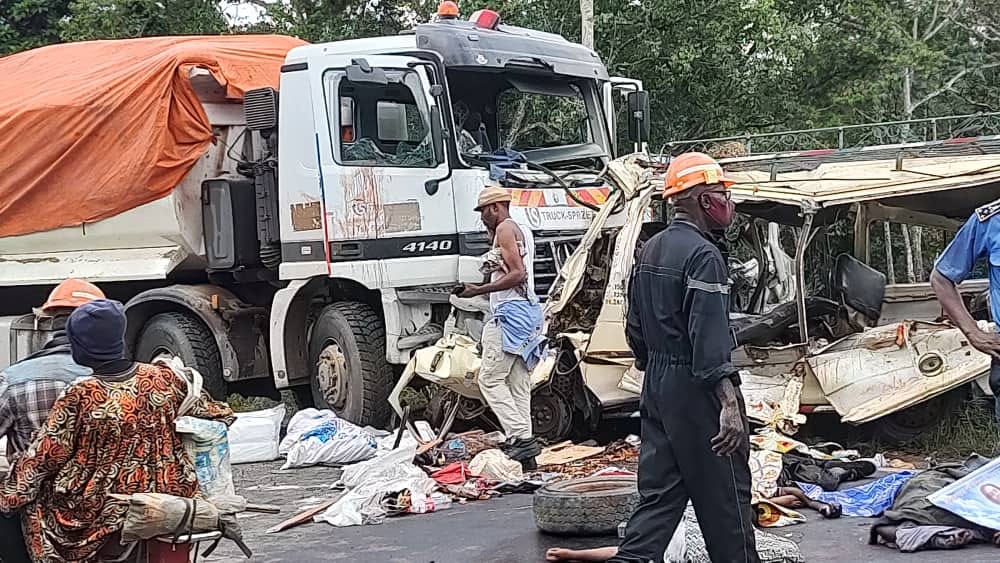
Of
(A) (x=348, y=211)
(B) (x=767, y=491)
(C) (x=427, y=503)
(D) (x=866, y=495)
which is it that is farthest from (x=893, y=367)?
(A) (x=348, y=211)

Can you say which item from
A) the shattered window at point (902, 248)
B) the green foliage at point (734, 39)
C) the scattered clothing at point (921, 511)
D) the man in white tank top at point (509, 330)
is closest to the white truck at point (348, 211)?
the man in white tank top at point (509, 330)

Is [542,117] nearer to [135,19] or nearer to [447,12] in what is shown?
→ [447,12]

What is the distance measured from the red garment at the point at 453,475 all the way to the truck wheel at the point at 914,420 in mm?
2856

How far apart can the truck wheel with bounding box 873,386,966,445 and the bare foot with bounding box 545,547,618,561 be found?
3.26 meters

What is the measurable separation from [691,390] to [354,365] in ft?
16.9

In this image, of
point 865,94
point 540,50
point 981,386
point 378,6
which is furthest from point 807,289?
point 378,6

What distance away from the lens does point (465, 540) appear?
678 centimetres

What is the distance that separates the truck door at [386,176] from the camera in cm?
930

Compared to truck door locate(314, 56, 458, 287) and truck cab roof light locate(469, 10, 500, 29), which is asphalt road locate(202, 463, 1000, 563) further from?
truck cab roof light locate(469, 10, 500, 29)

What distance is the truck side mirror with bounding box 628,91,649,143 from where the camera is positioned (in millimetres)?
10773

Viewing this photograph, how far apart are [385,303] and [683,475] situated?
490cm

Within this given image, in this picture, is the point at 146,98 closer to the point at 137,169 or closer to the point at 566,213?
the point at 137,169

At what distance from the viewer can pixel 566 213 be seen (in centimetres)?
958

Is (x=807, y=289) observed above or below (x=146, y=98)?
below
